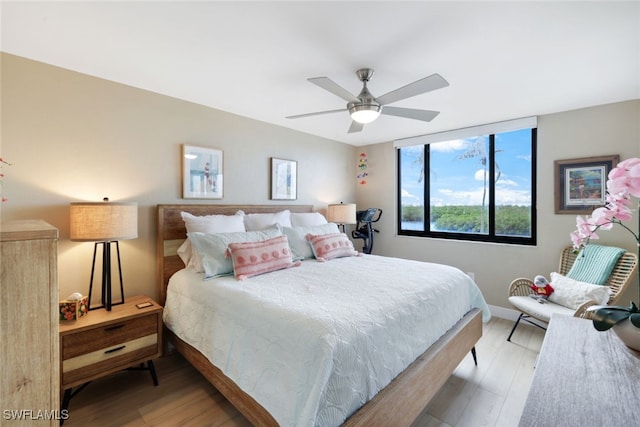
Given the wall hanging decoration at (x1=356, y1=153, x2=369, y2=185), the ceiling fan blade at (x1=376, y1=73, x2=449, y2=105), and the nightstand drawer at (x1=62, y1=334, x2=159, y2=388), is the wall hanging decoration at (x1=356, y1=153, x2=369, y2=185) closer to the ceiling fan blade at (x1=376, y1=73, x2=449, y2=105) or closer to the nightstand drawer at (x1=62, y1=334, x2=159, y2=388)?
the ceiling fan blade at (x1=376, y1=73, x2=449, y2=105)

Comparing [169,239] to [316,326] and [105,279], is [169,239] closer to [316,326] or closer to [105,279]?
[105,279]

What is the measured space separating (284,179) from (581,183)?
132 inches

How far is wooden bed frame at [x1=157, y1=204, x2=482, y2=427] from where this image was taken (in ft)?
4.58

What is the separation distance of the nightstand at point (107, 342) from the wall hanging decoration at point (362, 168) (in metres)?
3.61

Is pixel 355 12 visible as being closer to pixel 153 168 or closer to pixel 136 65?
pixel 136 65

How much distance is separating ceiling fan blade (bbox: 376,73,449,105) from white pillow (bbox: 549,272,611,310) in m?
2.30

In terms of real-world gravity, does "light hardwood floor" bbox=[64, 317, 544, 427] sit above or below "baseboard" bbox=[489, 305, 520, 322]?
below

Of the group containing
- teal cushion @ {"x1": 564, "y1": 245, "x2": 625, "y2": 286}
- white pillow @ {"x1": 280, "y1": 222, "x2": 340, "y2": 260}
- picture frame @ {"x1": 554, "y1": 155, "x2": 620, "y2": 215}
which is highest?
picture frame @ {"x1": 554, "y1": 155, "x2": 620, "y2": 215}

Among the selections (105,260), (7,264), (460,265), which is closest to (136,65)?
(105,260)

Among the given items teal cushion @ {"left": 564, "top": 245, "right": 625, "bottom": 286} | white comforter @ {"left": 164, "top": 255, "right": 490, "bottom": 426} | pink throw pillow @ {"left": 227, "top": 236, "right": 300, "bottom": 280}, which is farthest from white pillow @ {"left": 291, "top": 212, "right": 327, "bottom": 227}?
teal cushion @ {"left": 564, "top": 245, "right": 625, "bottom": 286}

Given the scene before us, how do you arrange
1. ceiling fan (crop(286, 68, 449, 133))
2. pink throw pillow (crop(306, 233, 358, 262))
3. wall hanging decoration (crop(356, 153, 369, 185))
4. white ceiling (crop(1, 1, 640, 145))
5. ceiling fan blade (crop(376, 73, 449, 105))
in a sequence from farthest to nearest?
wall hanging decoration (crop(356, 153, 369, 185)), pink throw pillow (crop(306, 233, 358, 262)), ceiling fan (crop(286, 68, 449, 133)), ceiling fan blade (crop(376, 73, 449, 105)), white ceiling (crop(1, 1, 640, 145))

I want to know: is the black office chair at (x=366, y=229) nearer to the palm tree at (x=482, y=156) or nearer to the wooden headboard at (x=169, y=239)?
the palm tree at (x=482, y=156)

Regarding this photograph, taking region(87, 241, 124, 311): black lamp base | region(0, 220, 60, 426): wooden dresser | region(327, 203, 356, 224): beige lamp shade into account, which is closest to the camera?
region(0, 220, 60, 426): wooden dresser

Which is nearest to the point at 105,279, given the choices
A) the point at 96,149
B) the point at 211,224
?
the point at 211,224
